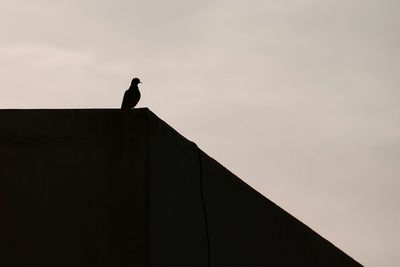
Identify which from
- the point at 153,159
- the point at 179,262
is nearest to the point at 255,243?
the point at 179,262

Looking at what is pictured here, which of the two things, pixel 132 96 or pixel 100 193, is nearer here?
pixel 100 193

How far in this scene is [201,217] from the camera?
177 inches

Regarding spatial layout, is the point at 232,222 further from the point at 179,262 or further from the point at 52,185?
the point at 52,185

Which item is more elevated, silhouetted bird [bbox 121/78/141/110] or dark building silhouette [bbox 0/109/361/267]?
silhouetted bird [bbox 121/78/141/110]

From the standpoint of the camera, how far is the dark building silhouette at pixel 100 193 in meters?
3.87

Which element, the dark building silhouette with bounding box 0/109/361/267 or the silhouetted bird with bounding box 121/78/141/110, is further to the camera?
the silhouetted bird with bounding box 121/78/141/110

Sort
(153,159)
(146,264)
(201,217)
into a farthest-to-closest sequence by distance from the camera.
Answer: (201,217)
(153,159)
(146,264)

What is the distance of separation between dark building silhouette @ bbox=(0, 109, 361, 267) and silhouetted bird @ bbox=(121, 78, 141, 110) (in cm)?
333

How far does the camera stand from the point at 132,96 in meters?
7.78

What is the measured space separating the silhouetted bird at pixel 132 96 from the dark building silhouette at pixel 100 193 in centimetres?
333

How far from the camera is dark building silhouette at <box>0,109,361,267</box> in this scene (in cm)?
387

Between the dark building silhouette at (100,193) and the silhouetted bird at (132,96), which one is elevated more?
the silhouetted bird at (132,96)

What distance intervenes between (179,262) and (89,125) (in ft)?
3.19

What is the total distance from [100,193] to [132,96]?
3875mm
